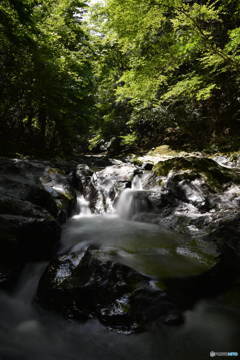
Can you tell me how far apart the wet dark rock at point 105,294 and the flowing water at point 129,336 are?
0.11 metres

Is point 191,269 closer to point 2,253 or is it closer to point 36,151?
point 2,253

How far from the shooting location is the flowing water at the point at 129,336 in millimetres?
2504

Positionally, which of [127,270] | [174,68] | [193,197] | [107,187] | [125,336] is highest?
[174,68]

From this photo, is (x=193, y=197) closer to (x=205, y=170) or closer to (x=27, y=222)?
(x=205, y=170)

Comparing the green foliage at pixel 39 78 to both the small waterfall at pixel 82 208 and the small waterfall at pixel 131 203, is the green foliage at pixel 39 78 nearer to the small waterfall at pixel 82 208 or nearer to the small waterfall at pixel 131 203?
the small waterfall at pixel 82 208

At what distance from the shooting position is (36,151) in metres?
12.3

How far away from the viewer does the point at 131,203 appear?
6875mm

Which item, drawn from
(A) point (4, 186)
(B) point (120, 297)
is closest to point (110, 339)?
(B) point (120, 297)

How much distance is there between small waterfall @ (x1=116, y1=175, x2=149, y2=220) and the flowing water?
2.55 metres

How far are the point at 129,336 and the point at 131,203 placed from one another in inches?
173

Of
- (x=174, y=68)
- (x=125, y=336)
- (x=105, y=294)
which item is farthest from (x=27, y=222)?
(x=174, y=68)

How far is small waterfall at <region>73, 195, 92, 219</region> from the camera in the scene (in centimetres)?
704

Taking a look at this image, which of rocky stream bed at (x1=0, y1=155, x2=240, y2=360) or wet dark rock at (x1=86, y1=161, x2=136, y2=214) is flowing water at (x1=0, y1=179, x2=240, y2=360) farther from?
wet dark rock at (x1=86, y1=161, x2=136, y2=214)

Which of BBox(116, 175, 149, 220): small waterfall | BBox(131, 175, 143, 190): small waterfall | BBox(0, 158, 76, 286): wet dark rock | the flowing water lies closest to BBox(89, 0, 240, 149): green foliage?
BBox(131, 175, 143, 190): small waterfall
